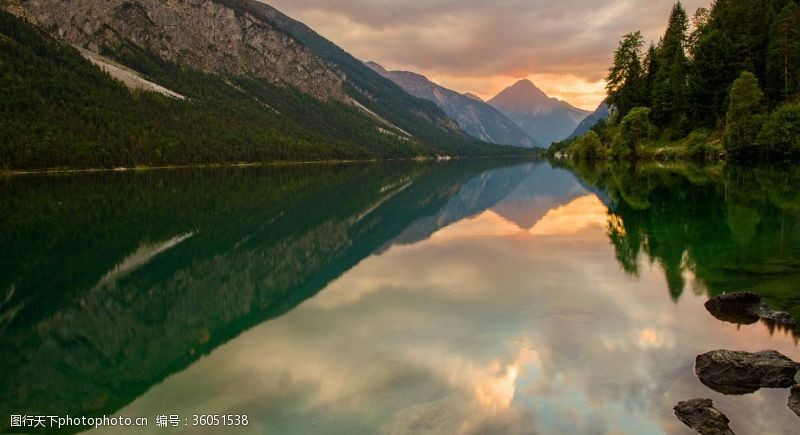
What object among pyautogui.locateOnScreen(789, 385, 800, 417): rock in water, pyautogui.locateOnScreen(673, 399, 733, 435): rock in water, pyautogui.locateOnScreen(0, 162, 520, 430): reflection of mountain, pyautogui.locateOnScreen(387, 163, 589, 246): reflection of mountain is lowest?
pyautogui.locateOnScreen(0, 162, 520, 430): reflection of mountain

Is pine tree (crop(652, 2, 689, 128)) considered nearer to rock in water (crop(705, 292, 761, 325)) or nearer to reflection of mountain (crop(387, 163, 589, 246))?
reflection of mountain (crop(387, 163, 589, 246))

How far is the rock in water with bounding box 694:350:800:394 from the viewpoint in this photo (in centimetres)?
1267

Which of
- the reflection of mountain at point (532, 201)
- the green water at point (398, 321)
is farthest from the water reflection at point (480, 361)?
the reflection of mountain at point (532, 201)

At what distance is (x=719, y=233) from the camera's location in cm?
3203

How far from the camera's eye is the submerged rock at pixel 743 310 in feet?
56.1

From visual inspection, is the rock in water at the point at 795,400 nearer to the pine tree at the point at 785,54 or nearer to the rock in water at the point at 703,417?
the rock in water at the point at 703,417

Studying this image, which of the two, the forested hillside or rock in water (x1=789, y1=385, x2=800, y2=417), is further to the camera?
the forested hillside

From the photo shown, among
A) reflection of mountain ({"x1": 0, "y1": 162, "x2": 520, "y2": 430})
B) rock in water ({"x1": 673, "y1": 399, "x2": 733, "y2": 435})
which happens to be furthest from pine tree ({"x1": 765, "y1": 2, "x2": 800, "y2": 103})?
rock in water ({"x1": 673, "y1": 399, "x2": 733, "y2": 435})

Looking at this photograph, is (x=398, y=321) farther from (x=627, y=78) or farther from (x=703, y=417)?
(x=627, y=78)

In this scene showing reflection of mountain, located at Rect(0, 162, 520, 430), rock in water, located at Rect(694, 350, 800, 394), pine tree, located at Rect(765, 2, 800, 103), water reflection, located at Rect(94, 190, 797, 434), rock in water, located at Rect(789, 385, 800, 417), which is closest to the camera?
rock in water, located at Rect(789, 385, 800, 417)

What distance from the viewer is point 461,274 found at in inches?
1037

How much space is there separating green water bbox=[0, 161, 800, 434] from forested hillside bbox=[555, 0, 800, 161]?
47.8m

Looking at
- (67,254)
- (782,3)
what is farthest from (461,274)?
(782,3)

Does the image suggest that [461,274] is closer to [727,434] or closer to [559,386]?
[559,386]
